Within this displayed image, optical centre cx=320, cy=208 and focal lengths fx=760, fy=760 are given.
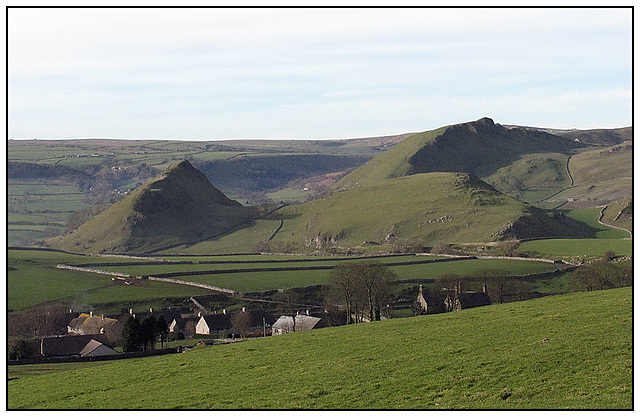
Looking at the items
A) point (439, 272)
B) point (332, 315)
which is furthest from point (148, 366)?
point (439, 272)

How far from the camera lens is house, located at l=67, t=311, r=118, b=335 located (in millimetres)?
81938

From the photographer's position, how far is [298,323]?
79875mm

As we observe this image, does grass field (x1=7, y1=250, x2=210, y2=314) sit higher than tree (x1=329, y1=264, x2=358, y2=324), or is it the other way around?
tree (x1=329, y1=264, x2=358, y2=324)

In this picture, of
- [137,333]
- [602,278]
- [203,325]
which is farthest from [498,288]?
[137,333]

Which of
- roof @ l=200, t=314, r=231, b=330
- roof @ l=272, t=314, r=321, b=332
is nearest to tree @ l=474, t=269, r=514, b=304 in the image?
roof @ l=272, t=314, r=321, b=332

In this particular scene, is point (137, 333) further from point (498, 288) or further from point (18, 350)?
point (498, 288)

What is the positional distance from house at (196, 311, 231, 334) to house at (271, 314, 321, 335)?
22.6 ft

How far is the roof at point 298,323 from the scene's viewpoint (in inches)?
3088

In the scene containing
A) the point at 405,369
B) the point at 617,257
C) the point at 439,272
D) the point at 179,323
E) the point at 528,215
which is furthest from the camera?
the point at 528,215

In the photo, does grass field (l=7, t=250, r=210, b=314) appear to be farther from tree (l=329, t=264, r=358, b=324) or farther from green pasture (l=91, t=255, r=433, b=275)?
tree (l=329, t=264, r=358, b=324)

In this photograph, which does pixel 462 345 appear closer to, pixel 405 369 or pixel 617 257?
pixel 405 369

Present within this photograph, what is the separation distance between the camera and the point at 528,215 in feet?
640

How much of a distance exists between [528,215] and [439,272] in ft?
266

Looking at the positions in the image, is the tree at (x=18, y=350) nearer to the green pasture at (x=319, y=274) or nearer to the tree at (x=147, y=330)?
the tree at (x=147, y=330)
